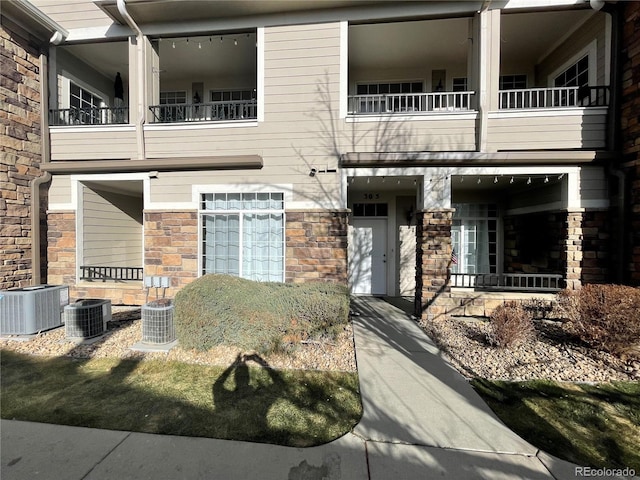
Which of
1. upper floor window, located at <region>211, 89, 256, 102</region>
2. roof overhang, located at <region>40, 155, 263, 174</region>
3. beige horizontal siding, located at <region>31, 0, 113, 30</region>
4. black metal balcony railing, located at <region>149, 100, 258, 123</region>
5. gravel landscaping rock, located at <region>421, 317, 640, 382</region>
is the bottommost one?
gravel landscaping rock, located at <region>421, 317, 640, 382</region>

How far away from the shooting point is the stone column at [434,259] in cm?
616

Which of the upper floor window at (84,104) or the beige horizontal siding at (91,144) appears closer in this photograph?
the beige horizontal siding at (91,144)

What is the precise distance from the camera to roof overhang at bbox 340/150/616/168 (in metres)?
5.81

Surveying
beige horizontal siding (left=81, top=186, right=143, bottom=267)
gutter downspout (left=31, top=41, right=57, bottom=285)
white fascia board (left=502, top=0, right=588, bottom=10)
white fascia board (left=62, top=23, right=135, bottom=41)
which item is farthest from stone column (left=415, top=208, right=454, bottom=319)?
gutter downspout (left=31, top=41, right=57, bottom=285)

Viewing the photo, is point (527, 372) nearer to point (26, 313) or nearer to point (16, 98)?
point (26, 313)

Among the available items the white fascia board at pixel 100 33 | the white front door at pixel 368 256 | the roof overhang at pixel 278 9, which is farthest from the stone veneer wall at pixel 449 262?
the white fascia board at pixel 100 33

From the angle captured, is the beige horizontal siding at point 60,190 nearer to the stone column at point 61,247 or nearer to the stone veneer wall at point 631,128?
the stone column at point 61,247

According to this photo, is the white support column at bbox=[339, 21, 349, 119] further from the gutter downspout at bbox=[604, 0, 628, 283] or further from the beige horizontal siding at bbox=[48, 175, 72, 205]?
the beige horizontal siding at bbox=[48, 175, 72, 205]

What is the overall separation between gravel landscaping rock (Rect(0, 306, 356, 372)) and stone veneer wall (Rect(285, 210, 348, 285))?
1545 mm

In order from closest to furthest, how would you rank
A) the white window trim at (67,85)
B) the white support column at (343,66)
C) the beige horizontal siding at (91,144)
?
the white support column at (343,66) → the beige horizontal siding at (91,144) → the white window trim at (67,85)

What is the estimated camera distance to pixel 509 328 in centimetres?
445

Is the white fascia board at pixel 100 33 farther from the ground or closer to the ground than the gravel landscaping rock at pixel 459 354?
farther from the ground

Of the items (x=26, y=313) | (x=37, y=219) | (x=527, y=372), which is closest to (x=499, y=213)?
(x=527, y=372)

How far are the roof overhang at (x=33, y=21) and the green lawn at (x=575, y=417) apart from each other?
34.9 feet
